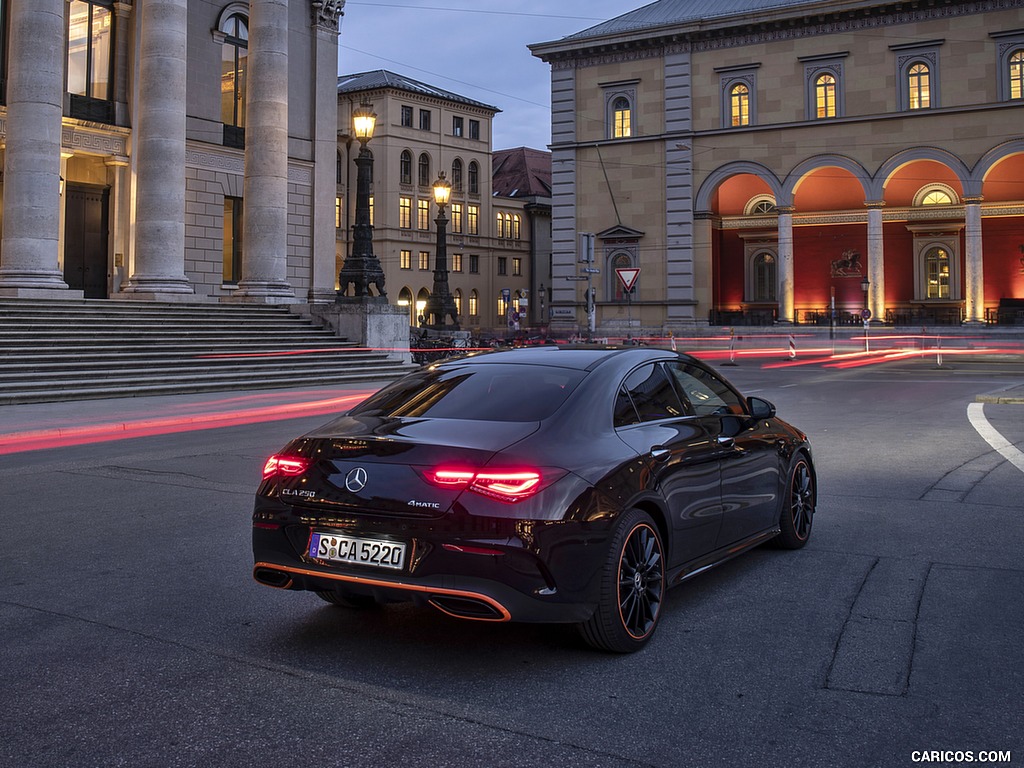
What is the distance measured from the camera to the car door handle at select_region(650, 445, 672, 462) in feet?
16.8

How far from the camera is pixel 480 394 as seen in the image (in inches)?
212

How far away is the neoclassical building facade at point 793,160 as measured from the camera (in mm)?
44781

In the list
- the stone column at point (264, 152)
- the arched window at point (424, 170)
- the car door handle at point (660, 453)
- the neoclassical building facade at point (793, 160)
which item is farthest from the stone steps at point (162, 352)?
the arched window at point (424, 170)

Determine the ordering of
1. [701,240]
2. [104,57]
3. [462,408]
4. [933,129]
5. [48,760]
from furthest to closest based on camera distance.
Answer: [701,240]
[933,129]
[104,57]
[462,408]
[48,760]

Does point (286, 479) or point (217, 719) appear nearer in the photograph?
point (217, 719)

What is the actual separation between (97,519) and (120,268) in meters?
24.0

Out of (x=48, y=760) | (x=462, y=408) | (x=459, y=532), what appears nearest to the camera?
(x=48, y=760)

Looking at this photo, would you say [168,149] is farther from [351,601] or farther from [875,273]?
[875,273]

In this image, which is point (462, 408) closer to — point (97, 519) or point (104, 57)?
point (97, 519)

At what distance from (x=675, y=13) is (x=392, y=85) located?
28629mm

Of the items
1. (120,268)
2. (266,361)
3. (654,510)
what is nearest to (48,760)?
(654,510)

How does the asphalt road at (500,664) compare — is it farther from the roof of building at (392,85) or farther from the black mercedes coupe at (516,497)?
the roof of building at (392,85)

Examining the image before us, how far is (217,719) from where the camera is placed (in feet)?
12.7

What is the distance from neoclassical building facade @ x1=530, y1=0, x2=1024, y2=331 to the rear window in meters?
43.8
